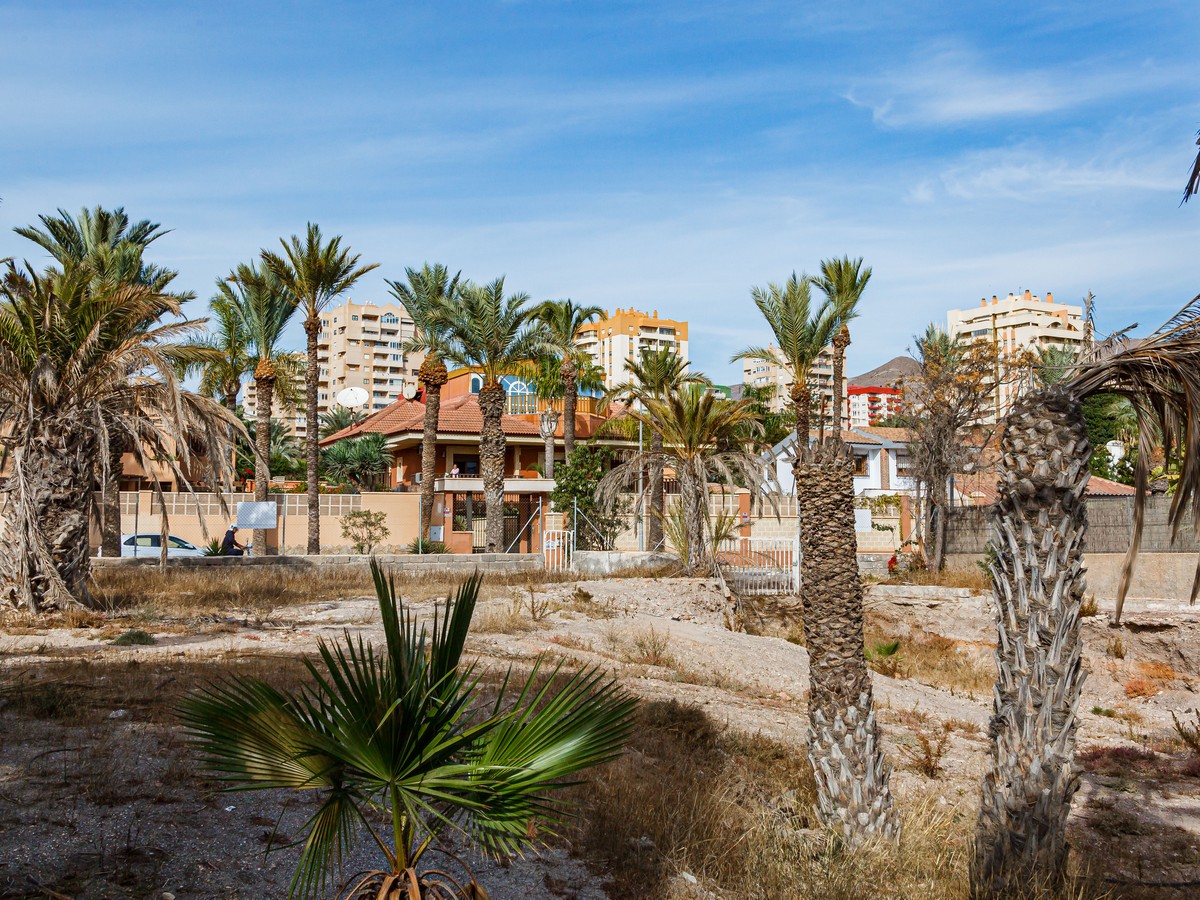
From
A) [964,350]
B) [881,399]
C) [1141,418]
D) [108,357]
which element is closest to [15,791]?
[1141,418]

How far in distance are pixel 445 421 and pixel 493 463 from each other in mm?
9189

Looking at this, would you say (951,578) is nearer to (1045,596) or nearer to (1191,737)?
(1191,737)

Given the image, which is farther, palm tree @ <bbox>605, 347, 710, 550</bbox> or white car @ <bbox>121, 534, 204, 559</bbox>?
white car @ <bbox>121, 534, 204, 559</bbox>

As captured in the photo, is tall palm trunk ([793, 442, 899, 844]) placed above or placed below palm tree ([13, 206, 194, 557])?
below

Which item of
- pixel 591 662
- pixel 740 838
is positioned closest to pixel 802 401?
pixel 591 662

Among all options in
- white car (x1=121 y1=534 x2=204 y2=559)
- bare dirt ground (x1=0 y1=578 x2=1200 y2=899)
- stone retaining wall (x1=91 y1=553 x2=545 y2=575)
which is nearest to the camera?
bare dirt ground (x1=0 y1=578 x2=1200 y2=899)

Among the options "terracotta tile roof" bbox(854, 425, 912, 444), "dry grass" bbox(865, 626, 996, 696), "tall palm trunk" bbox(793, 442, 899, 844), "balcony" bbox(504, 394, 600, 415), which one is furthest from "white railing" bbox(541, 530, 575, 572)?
"terracotta tile roof" bbox(854, 425, 912, 444)

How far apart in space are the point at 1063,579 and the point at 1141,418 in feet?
3.45

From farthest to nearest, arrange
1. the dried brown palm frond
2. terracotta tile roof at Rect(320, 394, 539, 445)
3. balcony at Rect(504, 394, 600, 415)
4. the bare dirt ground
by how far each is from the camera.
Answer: balcony at Rect(504, 394, 600, 415), terracotta tile roof at Rect(320, 394, 539, 445), the bare dirt ground, the dried brown palm frond

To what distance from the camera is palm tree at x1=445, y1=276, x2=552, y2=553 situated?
33438 mm

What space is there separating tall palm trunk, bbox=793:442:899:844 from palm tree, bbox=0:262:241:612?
9046 millimetres

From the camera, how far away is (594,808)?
22.9ft

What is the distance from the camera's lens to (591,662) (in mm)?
13133

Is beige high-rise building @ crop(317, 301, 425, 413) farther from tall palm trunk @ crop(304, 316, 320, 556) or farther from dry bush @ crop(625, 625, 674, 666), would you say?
dry bush @ crop(625, 625, 674, 666)
